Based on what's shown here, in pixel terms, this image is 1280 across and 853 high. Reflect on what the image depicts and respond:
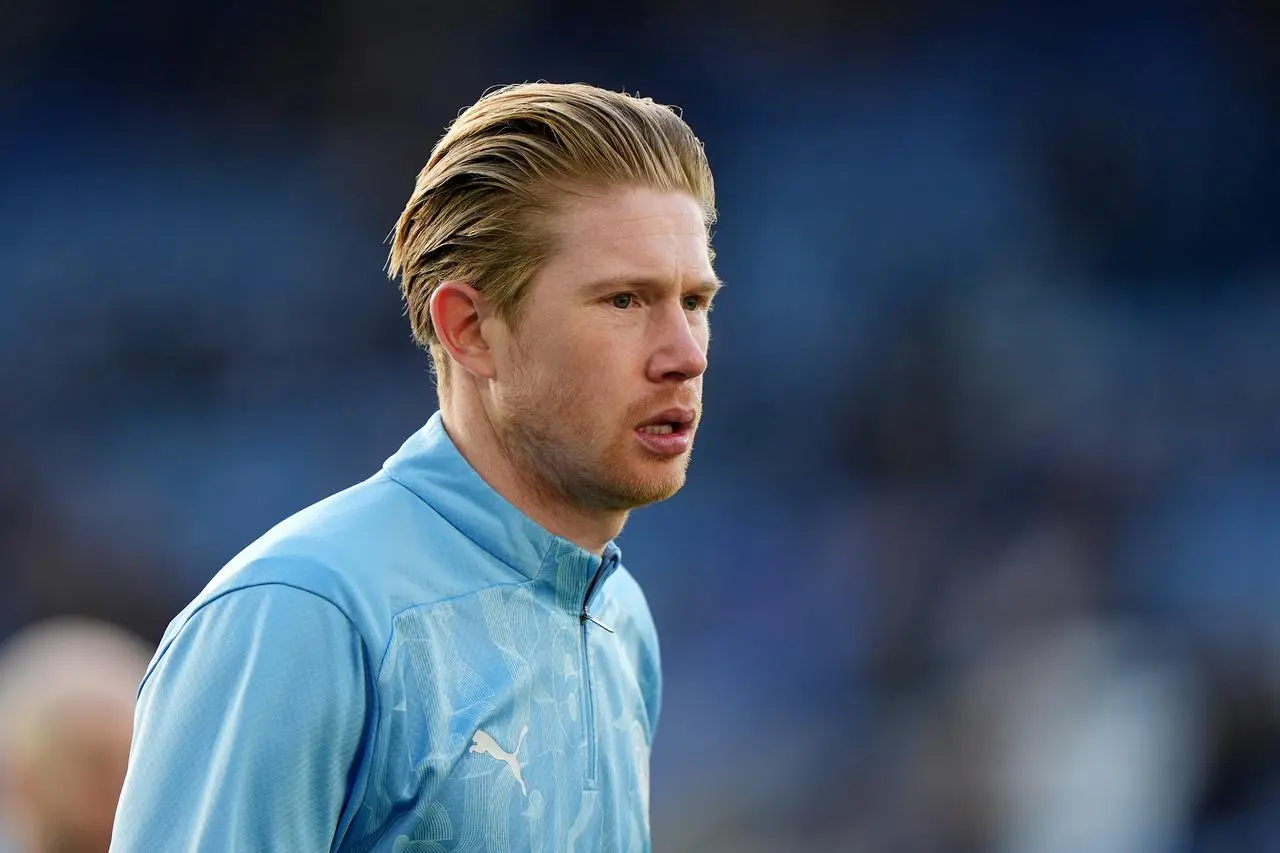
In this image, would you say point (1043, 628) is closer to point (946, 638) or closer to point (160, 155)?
point (946, 638)

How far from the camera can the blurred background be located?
4844 millimetres

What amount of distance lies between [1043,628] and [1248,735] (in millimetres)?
678

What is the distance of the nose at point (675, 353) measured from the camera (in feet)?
5.32

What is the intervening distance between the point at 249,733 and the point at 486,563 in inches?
13.9

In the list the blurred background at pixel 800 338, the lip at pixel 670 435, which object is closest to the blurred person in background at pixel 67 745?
the lip at pixel 670 435

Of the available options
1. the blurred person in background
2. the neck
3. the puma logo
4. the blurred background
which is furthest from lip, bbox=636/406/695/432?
the blurred background

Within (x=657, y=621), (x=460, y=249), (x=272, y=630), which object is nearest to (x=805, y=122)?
(x=657, y=621)

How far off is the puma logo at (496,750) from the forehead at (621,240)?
491mm

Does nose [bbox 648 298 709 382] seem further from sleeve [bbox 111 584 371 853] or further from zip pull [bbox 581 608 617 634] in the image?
sleeve [bbox 111 584 371 853]

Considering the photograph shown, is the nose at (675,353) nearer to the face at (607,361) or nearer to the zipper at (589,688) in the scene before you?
the face at (607,361)

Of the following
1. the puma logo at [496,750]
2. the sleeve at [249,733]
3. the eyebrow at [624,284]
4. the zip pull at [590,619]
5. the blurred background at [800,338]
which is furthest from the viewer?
the blurred background at [800,338]

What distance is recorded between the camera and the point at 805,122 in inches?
213

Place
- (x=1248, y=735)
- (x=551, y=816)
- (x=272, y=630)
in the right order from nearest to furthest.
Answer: (x=272, y=630) → (x=551, y=816) → (x=1248, y=735)

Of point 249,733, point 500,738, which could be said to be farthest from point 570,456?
point 249,733
